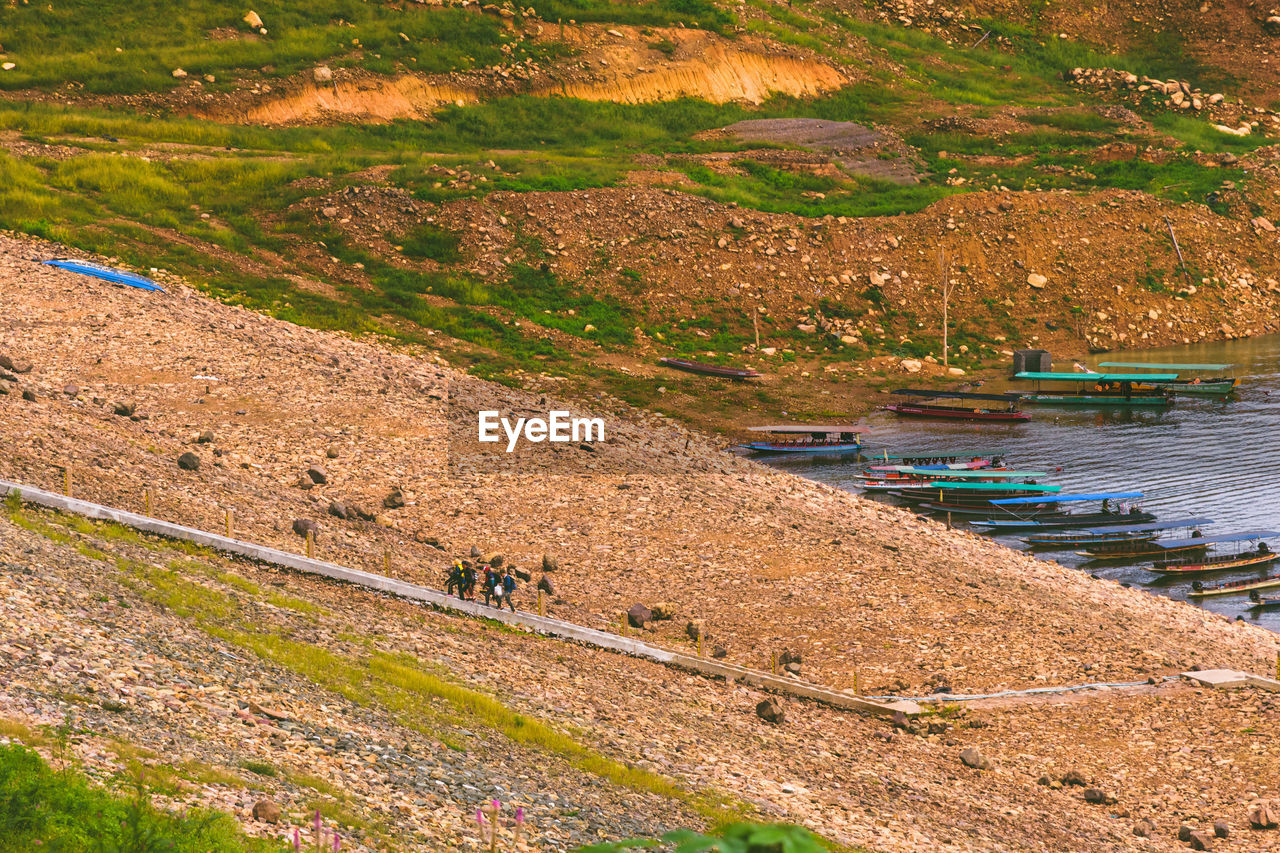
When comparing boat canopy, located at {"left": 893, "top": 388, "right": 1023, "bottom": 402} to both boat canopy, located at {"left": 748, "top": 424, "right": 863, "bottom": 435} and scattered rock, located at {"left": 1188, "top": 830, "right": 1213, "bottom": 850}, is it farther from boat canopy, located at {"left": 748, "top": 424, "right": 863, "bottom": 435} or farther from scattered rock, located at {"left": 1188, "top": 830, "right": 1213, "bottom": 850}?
scattered rock, located at {"left": 1188, "top": 830, "right": 1213, "bottom": 850}

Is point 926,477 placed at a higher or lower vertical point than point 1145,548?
higher

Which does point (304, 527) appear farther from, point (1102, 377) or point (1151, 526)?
point (1102, 377)

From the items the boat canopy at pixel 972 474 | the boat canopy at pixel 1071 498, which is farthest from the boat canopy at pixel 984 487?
the boat canopy at pixel 1071 498

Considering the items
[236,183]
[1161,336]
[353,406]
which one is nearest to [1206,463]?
[1161,336]

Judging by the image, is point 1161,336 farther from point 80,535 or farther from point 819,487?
point 80,535

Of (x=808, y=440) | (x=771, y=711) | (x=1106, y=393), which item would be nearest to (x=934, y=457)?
(x=808, y=440)

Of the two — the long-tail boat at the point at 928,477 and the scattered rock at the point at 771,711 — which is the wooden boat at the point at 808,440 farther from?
the scattered rock at the point at 771,711
